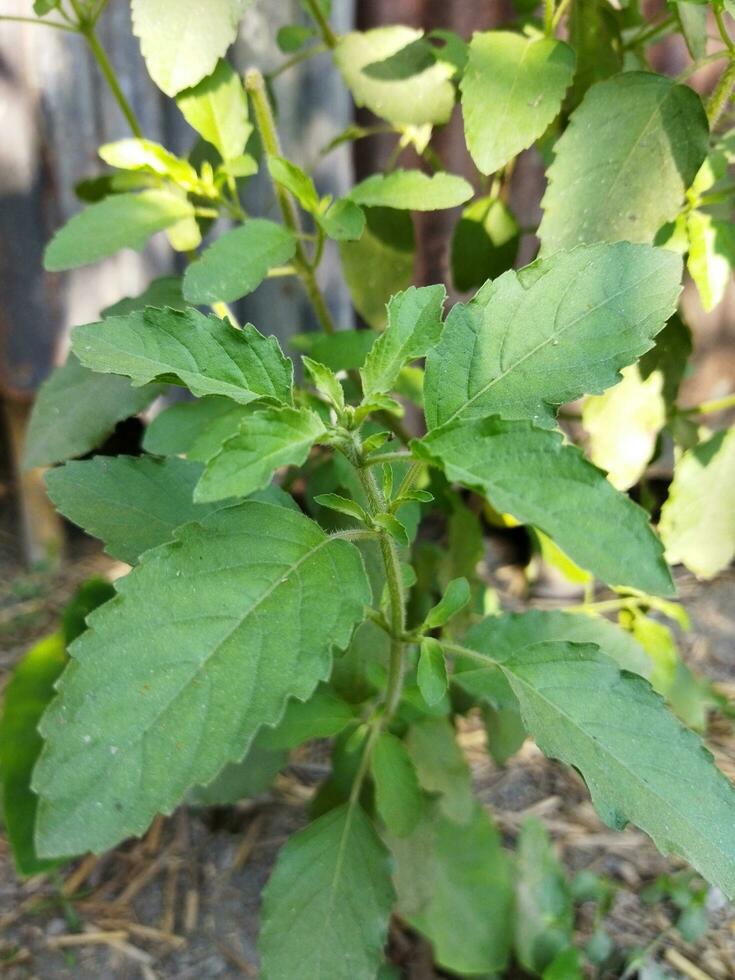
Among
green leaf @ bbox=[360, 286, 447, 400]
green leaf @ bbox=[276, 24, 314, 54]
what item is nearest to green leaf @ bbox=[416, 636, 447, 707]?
green leaf @ bbox=[360, 286, 447, 400]

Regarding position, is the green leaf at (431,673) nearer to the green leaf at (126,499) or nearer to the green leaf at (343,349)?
the green leaf at (126,499)

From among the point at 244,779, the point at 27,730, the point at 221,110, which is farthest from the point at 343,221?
the point at 27,730

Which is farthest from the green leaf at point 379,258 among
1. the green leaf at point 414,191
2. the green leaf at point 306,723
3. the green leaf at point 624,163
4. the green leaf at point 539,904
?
the green leaf at point 539,904

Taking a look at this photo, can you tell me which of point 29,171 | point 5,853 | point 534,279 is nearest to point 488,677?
point 534,279

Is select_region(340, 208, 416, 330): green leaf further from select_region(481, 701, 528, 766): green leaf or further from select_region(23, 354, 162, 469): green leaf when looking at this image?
select_region(481, 701, 528, 766): green leaf

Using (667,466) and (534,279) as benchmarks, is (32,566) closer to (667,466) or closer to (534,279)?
(667,466)
